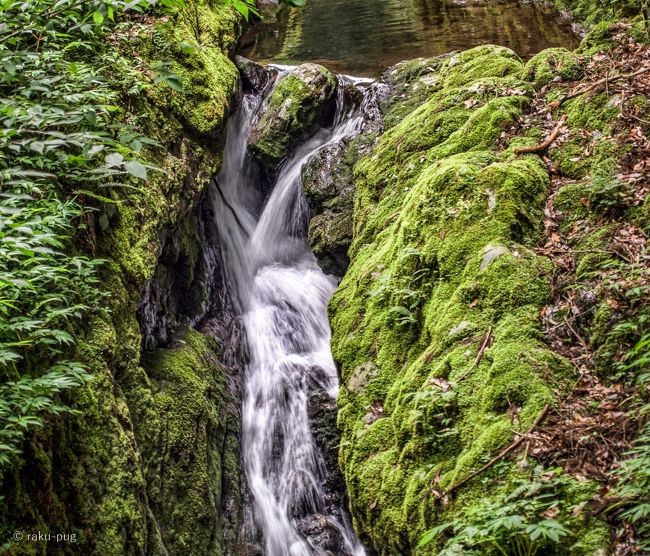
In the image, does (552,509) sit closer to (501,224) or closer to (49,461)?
(501,224)

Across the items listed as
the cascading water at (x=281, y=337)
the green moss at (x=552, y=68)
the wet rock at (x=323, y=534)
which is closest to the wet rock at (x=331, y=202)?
the cascading water at (x=281, y=337)

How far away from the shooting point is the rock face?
10.5 metres

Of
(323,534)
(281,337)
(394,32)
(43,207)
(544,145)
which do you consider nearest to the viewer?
(43,207)

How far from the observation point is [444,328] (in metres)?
4.44

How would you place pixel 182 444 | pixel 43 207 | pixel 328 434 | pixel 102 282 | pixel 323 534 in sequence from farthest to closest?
pixel 328 434, pixel 323 534, pixel 182 444, pixel 102 282, pixel 43 207

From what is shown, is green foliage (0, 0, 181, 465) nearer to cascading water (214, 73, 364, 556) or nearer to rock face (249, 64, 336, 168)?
cascading water (214, 73, 364, 556)

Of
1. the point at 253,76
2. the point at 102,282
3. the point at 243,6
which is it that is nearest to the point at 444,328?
the point at 243,6

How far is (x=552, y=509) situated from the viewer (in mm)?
2908

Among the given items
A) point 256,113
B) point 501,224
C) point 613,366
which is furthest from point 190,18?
point 613,366

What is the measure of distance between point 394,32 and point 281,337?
11.7m

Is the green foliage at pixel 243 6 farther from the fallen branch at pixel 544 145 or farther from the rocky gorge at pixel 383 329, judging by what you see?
the fallen branch at pixel 544 145

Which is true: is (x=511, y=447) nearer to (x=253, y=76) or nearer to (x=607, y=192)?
(x=607, y=192)

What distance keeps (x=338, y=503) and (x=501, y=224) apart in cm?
394

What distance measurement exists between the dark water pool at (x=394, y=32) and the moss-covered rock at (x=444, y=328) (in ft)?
25.0
